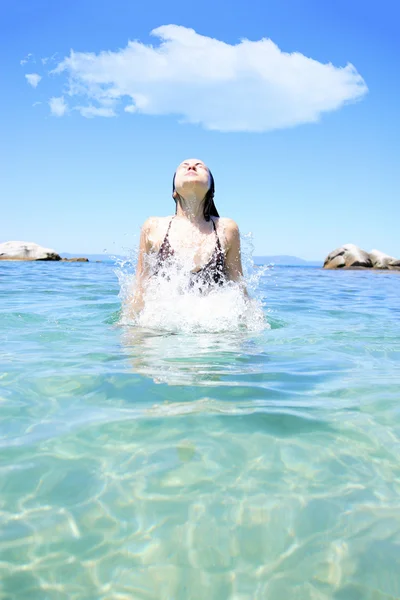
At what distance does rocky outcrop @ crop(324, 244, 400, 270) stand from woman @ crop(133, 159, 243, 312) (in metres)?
31.7

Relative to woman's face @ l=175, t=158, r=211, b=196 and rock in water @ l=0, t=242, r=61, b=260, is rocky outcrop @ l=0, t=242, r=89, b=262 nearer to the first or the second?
rock in water @ l=0, t=242, r=61, b=260

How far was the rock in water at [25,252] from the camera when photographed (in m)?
37.9

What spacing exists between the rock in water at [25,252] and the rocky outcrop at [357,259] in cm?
2155

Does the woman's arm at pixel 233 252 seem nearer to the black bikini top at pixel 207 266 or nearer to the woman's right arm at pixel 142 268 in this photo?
the black bikini top at pixel 207 266

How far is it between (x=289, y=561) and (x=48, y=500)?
0.86 m

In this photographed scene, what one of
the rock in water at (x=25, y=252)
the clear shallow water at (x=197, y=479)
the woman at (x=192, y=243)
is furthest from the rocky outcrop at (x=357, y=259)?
the clear shallow water at (x=197, y=479)

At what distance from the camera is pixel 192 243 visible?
16.3 ft

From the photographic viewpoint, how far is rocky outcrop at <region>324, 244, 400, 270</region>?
34.6m

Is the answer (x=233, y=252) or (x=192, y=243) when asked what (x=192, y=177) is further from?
(x=233, y=252)

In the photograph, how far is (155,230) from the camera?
16.4 feet

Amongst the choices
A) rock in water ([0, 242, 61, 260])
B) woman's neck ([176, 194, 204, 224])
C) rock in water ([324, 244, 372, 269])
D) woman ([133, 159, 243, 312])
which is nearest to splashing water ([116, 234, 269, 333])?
woman ([133, 159, 243, 312])

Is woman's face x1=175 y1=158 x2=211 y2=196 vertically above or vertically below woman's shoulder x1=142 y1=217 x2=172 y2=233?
above

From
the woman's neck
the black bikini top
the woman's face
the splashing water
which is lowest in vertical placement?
the splashing water

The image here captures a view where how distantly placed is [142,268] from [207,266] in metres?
0.65
